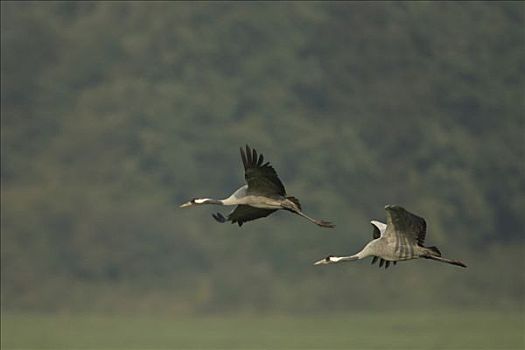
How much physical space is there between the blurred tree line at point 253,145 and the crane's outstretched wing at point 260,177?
61.0 meters

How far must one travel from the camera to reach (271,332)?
77188 mm

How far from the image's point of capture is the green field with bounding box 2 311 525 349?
6975cm

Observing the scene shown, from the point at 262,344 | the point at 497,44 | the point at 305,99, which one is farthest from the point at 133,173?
the point at 497,44

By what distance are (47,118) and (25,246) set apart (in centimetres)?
1134

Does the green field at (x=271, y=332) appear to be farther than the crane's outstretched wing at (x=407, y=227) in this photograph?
Yes

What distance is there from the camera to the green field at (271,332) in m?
69.8

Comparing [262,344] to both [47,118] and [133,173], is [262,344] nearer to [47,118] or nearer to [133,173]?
[133,173]

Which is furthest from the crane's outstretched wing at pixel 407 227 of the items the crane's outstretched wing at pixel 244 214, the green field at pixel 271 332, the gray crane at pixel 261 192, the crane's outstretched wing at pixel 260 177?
the green field at pixel 271 332

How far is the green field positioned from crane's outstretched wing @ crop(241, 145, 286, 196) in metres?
47.9

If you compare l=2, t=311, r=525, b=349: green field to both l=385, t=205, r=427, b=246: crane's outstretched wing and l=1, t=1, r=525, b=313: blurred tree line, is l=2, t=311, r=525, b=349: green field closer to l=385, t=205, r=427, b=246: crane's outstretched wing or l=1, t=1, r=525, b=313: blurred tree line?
l=1, t=1, r=525, b=313: blurred tree line

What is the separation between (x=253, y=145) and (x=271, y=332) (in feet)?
49.4

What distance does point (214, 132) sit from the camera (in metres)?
90.3

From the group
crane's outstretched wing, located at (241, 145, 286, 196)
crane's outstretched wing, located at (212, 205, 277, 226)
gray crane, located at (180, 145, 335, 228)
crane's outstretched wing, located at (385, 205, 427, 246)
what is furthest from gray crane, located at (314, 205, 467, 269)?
crane's outstretched wing, located at (212, 205, 277, 226)

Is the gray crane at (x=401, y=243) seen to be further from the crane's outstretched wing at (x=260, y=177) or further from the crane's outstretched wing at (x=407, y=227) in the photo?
the crane's outstretched wing at (x=260, y=177)
